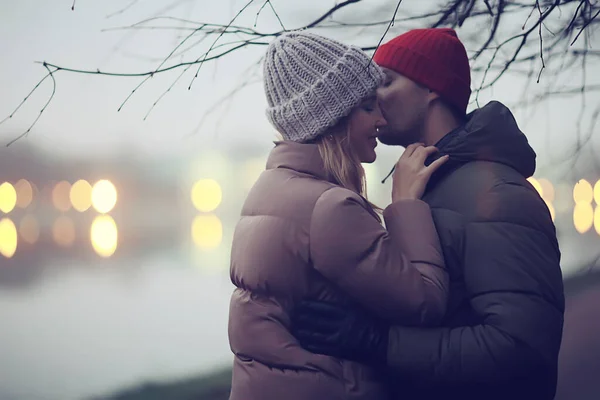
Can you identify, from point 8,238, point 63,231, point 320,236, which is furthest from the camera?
point 63,231

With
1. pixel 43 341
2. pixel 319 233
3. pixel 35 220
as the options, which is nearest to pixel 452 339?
pixel 319 233

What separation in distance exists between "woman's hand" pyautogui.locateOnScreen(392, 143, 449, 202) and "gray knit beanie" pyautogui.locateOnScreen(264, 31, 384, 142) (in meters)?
0.19

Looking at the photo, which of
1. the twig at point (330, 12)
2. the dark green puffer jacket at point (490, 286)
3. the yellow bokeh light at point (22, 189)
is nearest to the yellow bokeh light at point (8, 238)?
the yellow bokeh light at point (22, 189)

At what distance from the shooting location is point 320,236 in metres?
1.52

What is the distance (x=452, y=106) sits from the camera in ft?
6.13

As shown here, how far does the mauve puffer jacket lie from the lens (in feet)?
4.95

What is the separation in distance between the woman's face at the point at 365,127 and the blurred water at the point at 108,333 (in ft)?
6.02

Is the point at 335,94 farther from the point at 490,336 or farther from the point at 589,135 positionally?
the point at 589,135

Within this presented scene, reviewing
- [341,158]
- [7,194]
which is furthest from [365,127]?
[7,194]

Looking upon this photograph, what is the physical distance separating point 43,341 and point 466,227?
408cm

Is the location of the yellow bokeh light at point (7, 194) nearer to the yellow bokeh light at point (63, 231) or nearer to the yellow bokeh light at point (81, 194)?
the yellow bokeh light at point (81, 194)

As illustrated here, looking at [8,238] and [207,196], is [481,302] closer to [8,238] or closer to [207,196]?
[207,196]

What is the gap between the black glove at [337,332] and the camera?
157 centimetres

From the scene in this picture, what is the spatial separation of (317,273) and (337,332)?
5.2 inches
